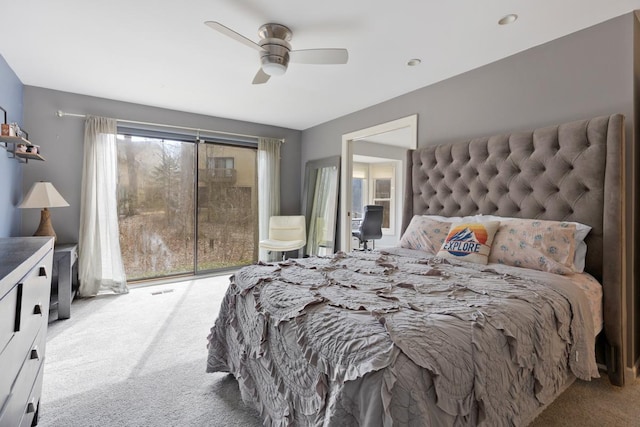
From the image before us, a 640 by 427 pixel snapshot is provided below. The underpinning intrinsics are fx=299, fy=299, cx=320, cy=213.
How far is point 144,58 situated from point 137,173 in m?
2.09

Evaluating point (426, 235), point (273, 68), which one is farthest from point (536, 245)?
point (273, 68)

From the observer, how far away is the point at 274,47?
7.08ft

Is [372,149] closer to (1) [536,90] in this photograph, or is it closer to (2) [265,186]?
(2) [265,186]

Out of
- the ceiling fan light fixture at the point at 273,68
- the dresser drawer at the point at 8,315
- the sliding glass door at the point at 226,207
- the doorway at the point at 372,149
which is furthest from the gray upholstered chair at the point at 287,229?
the dresser drawer at the point at 8,315

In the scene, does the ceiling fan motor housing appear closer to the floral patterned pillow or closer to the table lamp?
the floral patterned pillow

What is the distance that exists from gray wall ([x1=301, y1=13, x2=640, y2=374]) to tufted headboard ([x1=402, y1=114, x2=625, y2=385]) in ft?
0.61

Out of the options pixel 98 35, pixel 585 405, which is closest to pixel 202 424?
pixel 585 405

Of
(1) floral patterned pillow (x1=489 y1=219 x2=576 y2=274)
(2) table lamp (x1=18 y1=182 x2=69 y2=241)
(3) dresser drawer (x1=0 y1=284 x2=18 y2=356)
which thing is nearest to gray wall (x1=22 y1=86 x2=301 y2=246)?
(2) table lamp (x1=18 y1=182 x2=69 y2=241)

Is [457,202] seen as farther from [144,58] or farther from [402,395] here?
[144,58]

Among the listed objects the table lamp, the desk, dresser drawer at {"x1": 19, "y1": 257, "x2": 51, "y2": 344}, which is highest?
the table lamp

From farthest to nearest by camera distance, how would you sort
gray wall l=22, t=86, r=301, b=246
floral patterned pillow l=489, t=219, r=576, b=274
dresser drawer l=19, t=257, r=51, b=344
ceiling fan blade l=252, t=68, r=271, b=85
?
1. gray wall l=22, t=86, r=301, b=246
2. ceiling fan blade l=252, t=68, r=271, b=85
3. floral patterned pillow l=489, t=219, r=576, b=274
4. dresser drawer l=19, t=257, r=51, b=344

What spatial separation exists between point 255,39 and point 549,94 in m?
2.32

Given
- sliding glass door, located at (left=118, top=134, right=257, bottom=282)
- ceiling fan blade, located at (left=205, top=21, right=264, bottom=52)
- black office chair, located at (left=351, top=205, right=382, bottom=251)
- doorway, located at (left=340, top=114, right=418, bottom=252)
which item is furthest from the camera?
black office chair, located at (left=351, top=205, right=382, bottom=251)

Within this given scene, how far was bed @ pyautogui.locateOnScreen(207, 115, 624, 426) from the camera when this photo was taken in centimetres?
90
